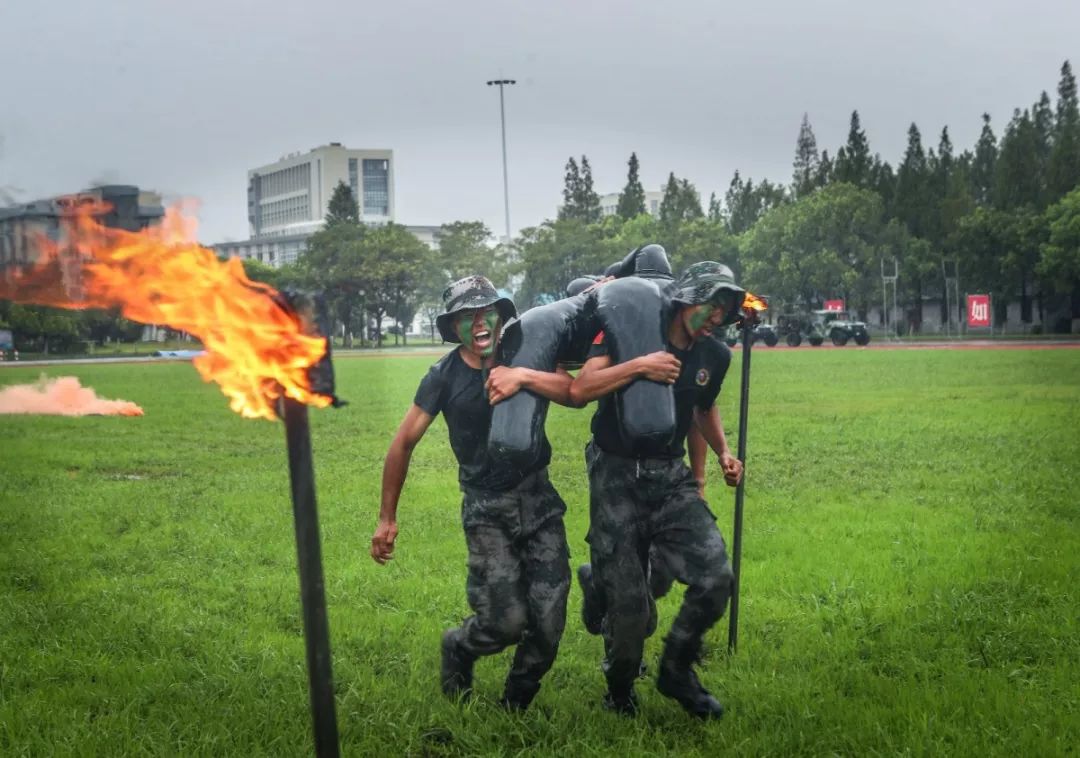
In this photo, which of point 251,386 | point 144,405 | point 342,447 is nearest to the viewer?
point 251,386

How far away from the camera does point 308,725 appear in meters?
5.10

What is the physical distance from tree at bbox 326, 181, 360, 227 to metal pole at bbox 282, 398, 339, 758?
33.1m

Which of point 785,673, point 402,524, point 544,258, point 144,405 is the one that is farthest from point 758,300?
point 544,258

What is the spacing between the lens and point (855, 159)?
7169cm

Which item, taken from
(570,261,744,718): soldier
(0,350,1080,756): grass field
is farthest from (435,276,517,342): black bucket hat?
(0,350,1080,756): grass field

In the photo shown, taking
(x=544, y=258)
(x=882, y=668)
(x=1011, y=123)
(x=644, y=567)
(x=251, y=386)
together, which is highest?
(x=1011, y=123)

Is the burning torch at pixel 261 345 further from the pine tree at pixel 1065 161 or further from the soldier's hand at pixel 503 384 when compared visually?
the pine tree at pixel 1065 161

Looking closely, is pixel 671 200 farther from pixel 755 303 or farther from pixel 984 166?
pixel 755 303

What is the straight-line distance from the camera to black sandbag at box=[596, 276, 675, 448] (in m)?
4.55

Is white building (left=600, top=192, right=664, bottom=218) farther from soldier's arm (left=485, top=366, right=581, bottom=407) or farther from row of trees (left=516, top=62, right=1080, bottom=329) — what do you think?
soldier's arm (left=485, top=366, right=581, bottom=407)

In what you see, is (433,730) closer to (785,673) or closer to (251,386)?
(785,673)

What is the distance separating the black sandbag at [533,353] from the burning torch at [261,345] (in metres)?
1.18

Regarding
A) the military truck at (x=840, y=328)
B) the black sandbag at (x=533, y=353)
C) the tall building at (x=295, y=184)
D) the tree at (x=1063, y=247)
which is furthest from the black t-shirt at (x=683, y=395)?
the tree at (x=1063, y=247)

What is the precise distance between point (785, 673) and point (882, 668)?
1.76ft
